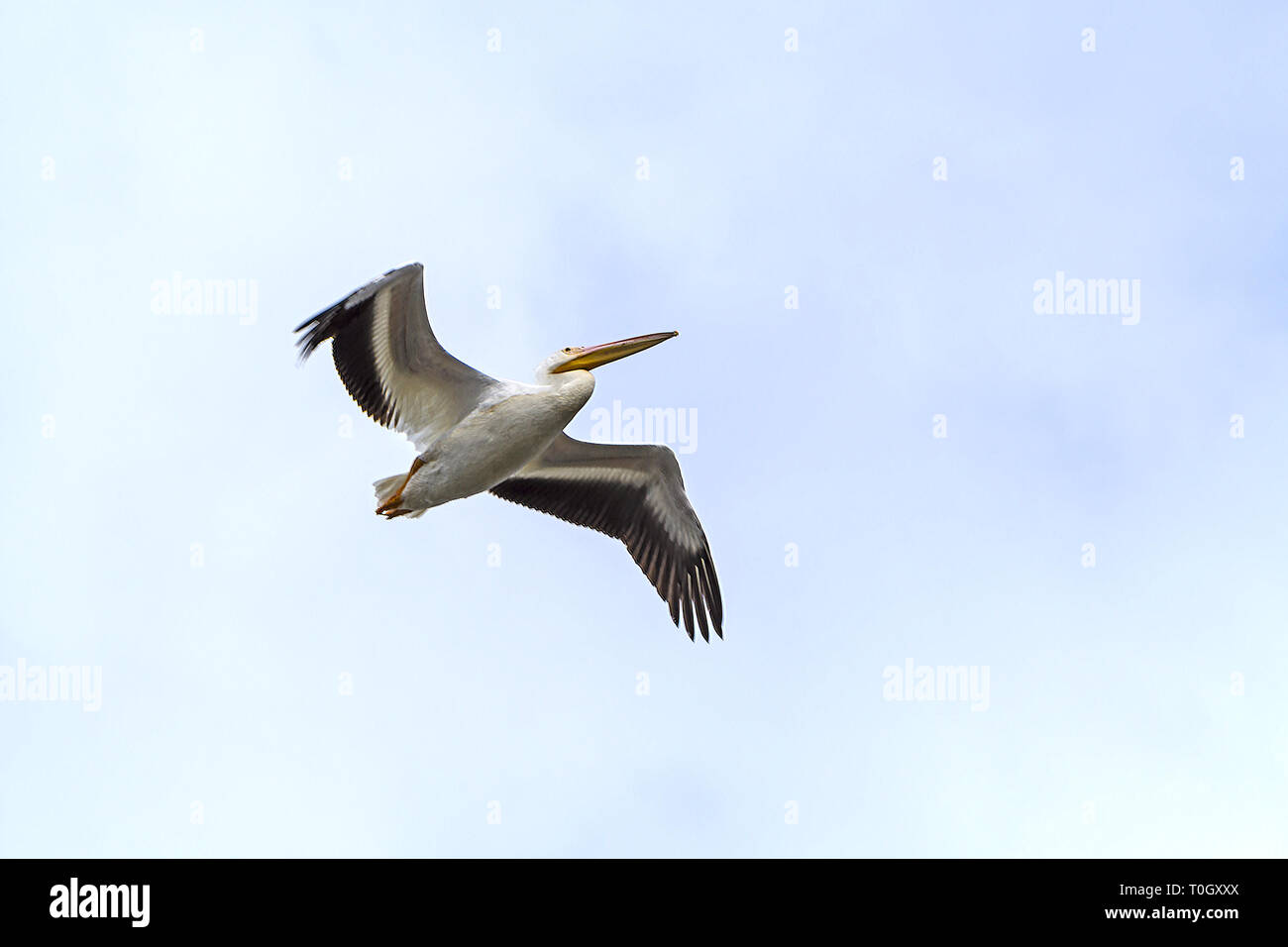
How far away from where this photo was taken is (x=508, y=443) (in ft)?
34.8

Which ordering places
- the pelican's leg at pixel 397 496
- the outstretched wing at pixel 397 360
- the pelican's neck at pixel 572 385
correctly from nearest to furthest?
the outstretched wing at pixel 397 360 → the pelican's neck at pixel 572 385 → the pelican's leg at pixel 397 496

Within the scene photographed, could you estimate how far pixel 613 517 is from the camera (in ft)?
39.4

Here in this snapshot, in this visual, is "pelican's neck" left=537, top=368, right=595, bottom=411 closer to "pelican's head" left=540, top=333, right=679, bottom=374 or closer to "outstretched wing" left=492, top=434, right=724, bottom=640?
"pelican's head" left=540, top=333, right=679, bottom=374

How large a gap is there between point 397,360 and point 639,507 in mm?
2494

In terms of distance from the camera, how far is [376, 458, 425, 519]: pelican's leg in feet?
35.4

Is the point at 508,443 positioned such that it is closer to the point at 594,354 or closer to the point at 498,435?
the point at 498,435

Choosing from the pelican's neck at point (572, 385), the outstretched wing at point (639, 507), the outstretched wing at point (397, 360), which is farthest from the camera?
the outstretched wing at point (639, 507)

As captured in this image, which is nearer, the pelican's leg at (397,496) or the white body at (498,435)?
the white body at (498,435)

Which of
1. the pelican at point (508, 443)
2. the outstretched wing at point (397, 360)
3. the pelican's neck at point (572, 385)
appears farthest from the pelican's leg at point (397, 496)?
the pelican's neck at point (572, 385)

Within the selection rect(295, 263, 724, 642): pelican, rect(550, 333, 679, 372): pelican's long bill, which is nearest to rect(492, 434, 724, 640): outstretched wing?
rect(295, 263, 724, 642): pelican

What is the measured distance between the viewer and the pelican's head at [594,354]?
1088cm

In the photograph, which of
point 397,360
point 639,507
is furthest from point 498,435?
point 639,507

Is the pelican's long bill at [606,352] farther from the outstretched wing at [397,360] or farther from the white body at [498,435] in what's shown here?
the outstretched wing at [397,360]

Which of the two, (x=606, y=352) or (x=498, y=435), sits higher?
(x=606, y=352)
